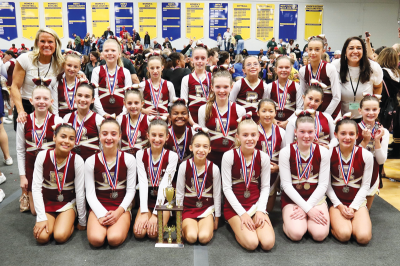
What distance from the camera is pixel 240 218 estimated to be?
278 cm

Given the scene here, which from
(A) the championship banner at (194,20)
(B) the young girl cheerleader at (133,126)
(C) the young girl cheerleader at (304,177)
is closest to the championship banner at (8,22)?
(A) the championship banner at (194,20)

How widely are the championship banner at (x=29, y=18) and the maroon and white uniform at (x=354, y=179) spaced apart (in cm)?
1641

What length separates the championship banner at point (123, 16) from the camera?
15.8 meters

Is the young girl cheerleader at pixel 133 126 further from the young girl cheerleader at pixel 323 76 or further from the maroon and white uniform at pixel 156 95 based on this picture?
the young girl cheerleader at pixel 323 76

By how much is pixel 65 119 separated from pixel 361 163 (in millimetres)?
2681

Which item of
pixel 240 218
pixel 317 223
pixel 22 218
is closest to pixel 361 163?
pixel 317 223

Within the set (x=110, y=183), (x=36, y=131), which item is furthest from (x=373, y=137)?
(x=36, y=131)

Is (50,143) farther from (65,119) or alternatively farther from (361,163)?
(361,163)

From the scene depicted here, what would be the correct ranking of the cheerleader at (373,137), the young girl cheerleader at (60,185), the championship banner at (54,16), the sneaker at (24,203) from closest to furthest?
the young girl cheerleader at (60,185), the cheerleader at (373,137), the sneaker at (24,203), the championship banner at (54,16)

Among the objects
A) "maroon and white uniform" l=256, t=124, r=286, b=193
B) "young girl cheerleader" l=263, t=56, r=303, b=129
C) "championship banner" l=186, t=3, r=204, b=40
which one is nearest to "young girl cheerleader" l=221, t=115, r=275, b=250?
"maroon and white uniform" l=256, t=124, r=286, b=193

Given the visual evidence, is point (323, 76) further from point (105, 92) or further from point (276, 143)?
point (105, 92)

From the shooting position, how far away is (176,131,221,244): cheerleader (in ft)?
9.21

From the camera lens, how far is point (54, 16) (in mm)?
→ 15695

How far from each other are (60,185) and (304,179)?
6.80 feet
